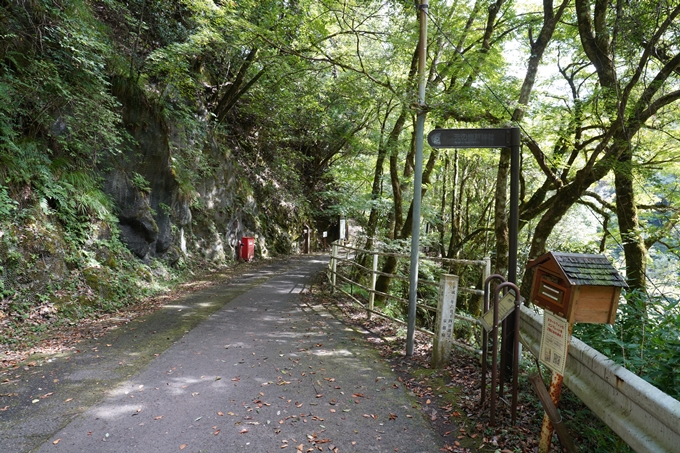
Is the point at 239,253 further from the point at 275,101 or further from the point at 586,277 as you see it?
the point at 586,277

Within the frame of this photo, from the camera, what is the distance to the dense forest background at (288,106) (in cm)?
580

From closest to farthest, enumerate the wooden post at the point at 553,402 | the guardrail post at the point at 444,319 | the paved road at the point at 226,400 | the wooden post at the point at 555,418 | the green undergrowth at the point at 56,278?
the wooden post at the point at 555,418 < the wooden post at the point at 553,402 < the paved road at the point at 226,400 < the guardrail post at the point at 444,319 < the green undergrowth at the point at 56,278

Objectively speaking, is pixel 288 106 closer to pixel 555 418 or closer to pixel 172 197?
pixel 172 197

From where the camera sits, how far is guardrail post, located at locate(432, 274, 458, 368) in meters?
4.52

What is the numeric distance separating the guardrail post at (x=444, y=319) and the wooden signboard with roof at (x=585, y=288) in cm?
186

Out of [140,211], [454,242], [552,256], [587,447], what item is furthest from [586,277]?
[454,242]

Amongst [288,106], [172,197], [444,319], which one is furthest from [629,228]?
[288,106]

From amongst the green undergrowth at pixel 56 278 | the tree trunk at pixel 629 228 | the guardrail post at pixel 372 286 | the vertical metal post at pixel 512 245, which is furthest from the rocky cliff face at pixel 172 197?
the tree trunk at pixel 629 228

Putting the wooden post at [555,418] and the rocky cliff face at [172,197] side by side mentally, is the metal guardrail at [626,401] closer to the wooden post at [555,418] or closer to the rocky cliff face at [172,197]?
the wooden post at [555,418]

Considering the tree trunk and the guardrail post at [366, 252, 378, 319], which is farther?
the guardrail post at [366, 252, 378, 319]

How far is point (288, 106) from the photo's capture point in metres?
16.0

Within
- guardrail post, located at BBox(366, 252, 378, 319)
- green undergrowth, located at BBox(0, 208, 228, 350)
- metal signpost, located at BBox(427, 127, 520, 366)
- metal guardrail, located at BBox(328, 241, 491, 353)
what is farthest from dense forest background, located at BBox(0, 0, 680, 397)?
guardrail post, located at BBox(366, 252, 378, 319)

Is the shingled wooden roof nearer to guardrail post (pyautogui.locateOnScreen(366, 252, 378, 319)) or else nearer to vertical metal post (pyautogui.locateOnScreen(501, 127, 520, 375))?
vertical metal post (pyautogui.locateOnScreen(501, 127, 520, 375))

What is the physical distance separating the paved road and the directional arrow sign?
291 centimetres
